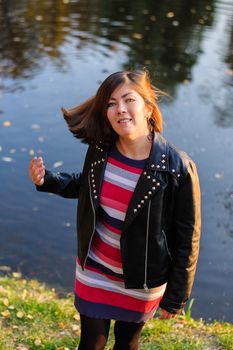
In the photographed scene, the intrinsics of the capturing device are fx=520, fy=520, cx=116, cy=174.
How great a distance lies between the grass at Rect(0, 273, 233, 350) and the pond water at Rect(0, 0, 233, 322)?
116cm

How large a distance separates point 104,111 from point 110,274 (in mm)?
776

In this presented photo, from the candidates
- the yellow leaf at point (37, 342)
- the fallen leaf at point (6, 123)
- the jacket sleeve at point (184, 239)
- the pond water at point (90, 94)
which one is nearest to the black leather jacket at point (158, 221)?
the jacket sleeve at point (184, 239)

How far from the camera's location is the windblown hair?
7.70ft

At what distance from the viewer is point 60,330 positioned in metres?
3.65

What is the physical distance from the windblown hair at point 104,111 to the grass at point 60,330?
1.60m

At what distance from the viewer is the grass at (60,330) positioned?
11.2 feet

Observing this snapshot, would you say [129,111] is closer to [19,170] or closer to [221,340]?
[221,340]

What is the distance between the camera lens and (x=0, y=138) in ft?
24.3

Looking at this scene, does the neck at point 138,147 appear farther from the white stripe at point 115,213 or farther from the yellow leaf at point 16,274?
the yellow leaf at point 16,274

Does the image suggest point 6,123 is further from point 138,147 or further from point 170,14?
point 170,14

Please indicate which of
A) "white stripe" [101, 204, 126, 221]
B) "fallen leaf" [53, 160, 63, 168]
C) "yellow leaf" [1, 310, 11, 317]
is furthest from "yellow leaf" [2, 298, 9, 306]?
"fallen leaf" [53, 160, 63, 168]

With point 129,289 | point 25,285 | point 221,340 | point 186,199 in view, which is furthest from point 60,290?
point 186,199

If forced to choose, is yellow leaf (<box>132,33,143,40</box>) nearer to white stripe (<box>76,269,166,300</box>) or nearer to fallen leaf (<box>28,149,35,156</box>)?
fallen leaf (<box>28,149,35,156</box>)

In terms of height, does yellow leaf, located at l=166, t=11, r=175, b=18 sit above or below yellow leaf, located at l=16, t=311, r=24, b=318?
below
